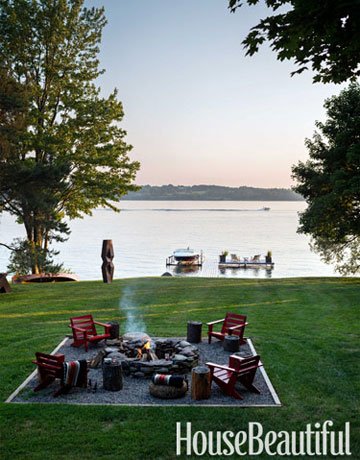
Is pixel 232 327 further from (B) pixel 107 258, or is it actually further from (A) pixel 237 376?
(B) pixel 107 258

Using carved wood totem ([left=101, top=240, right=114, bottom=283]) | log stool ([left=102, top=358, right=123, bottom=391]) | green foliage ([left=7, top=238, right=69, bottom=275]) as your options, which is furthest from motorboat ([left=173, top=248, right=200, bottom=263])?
log stool ([left=102, top=358, right=123, bottom=391])

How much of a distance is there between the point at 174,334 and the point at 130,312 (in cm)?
418

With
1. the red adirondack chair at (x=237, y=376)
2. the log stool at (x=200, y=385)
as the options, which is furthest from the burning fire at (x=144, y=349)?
the log stool at (x=200, y=385)

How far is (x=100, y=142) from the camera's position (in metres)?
30.7

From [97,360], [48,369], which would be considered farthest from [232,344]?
[48,369]

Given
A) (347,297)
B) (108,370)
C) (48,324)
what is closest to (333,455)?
(108,370)

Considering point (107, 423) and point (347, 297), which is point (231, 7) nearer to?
point (107, 423)

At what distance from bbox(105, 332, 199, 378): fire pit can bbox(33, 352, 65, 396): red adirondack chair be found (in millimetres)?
1700

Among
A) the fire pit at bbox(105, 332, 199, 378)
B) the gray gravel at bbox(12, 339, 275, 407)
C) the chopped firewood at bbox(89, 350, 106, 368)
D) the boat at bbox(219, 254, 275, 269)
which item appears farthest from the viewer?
the boat at bbox(219, 254, 275, 269)

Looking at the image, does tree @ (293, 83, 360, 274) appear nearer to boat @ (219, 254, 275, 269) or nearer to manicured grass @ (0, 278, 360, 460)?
manicured grass @ (0, 278, 360, 460)

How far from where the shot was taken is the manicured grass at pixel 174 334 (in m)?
7.25

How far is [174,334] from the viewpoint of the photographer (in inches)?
547

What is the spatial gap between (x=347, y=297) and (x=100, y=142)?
19.7m

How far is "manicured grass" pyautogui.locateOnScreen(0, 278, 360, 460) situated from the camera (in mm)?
7254
